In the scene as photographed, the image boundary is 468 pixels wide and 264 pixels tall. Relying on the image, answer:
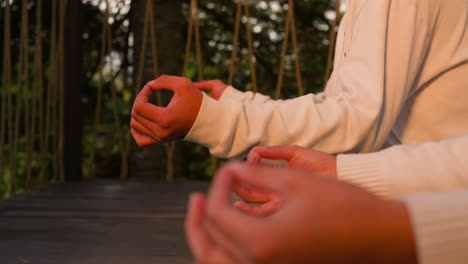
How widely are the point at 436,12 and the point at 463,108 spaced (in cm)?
17

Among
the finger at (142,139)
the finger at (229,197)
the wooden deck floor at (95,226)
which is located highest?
the finger at (229,197)

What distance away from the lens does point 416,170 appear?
695mm

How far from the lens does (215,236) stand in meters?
0.45

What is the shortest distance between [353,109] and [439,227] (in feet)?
1.42

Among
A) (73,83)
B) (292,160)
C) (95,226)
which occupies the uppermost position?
(292,160)

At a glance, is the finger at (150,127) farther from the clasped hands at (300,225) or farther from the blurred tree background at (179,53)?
the blurred tree background at (179,53)

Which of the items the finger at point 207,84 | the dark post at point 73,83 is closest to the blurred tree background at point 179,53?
the dark post at point 73,83

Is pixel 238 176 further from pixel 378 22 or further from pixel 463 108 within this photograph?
pixel 463 108

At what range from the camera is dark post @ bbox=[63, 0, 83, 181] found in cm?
243

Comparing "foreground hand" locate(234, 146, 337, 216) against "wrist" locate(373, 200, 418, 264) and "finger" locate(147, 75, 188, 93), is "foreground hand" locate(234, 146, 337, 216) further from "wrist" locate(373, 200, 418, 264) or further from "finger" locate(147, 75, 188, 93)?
"wrist" locate(373, 200, 418, 264)

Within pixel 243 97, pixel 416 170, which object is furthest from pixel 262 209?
pixel 243 97

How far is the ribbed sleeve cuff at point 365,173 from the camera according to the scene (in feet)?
2.32

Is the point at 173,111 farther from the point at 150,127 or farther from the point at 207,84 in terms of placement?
the point at 207,84

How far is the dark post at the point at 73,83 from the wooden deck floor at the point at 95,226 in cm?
30
